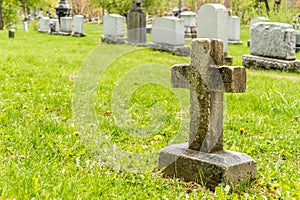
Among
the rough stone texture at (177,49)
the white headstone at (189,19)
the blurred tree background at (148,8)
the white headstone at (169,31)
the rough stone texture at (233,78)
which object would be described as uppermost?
the blurred tree background at (148,8)

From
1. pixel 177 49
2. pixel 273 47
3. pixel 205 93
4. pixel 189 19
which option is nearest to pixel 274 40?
pixel 273 47

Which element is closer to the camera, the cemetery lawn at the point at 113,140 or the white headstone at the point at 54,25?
the cemetery lawn at the point at 113,140

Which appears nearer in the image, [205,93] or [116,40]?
[205,93]

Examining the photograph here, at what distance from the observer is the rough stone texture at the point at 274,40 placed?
12.1 m

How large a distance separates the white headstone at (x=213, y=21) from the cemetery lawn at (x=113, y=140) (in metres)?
4.18

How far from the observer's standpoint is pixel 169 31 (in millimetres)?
16500

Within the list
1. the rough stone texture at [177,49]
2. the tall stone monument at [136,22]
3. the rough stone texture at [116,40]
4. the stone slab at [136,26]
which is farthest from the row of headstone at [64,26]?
the rough stone texture at [177,49]

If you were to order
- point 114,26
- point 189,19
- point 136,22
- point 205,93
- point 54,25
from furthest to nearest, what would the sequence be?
point 54,25, point 189,19, point 114,26, point 136,22, point 205,93

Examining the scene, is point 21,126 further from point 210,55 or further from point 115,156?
point 210,55

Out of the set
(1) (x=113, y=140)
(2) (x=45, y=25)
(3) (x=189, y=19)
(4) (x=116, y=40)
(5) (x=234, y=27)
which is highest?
(3) (x=189, y=19)

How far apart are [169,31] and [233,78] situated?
518 inches

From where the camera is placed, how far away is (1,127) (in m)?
4.79

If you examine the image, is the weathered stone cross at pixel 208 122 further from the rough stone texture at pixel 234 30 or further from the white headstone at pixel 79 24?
the white headstone at pixel 79 24

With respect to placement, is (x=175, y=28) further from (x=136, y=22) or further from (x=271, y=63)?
(x=271, y=63)
